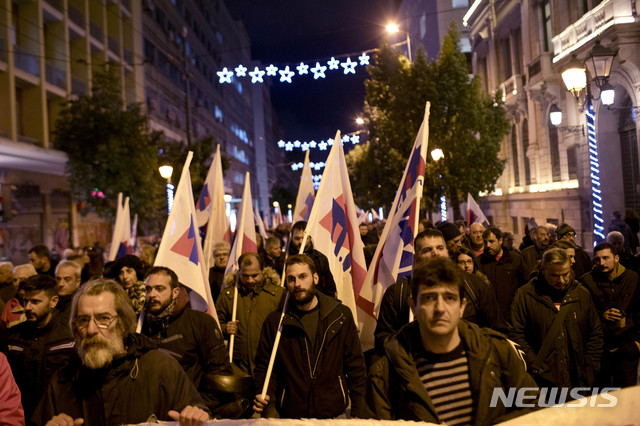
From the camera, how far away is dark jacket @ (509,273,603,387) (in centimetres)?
486

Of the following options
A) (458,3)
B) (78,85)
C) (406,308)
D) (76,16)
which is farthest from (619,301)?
(458,3)

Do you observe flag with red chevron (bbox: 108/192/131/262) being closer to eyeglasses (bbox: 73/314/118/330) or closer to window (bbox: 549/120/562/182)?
eyeglasses (bbox: 73/314/118/330)

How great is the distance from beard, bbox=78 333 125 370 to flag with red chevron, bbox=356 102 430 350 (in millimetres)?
2975

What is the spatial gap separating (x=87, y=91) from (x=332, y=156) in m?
27.0

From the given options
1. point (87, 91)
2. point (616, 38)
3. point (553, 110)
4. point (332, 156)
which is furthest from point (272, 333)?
point (87, 91)

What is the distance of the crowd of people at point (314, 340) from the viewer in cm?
287

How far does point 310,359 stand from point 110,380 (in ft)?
6.13

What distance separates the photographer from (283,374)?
474 cm

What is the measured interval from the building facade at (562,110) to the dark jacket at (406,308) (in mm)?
9459

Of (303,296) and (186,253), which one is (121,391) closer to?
(303,296)

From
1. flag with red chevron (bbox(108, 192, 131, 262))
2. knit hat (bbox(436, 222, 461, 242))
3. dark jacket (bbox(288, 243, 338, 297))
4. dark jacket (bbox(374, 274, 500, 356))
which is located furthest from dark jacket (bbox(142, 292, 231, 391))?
flag with red chevron (bbox(108, 192, 131, 262))

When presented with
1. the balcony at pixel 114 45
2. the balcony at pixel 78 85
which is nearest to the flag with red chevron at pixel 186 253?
the balcony at pixel 78 85

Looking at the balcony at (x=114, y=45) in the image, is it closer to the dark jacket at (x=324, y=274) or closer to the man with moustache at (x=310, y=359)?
the dark jacket at (x=324, y=274)

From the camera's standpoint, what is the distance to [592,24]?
57.4ft
